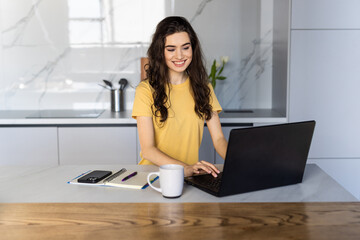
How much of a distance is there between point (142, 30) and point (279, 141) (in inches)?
89.4

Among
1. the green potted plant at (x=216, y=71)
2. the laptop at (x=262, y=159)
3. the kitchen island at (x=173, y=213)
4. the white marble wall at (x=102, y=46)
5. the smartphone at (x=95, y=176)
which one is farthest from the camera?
the white marble wall at (x=102, y=46)

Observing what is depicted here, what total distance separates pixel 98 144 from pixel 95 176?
1.41 meters

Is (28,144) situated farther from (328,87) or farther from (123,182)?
(328,87)

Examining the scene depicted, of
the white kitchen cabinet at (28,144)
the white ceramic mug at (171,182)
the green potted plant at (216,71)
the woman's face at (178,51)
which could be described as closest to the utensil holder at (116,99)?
the white kitchen cabinet at (28,144)

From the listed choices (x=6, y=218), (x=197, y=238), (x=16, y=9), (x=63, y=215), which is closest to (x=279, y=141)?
(x=197, y=238)

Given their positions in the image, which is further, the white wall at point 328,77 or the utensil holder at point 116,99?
the utensil holder at point 116,99

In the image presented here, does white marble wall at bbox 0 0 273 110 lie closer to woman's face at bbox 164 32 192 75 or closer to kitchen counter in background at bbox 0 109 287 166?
kitchen counter in background at bbox 0 109 287 166

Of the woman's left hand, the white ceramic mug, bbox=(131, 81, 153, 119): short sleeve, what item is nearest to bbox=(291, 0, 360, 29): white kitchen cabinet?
bbox=(131, 81, 153, 119): short sleeve

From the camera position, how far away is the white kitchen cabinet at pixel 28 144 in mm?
2898

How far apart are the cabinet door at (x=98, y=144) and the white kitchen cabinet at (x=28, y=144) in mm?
73

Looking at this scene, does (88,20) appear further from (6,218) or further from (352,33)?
(6,218)

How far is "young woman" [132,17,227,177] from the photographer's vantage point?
74.3 inches

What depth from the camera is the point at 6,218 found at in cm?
116

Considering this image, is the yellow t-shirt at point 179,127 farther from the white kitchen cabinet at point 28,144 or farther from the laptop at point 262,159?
the white kitchen cabinet at point 28,144
